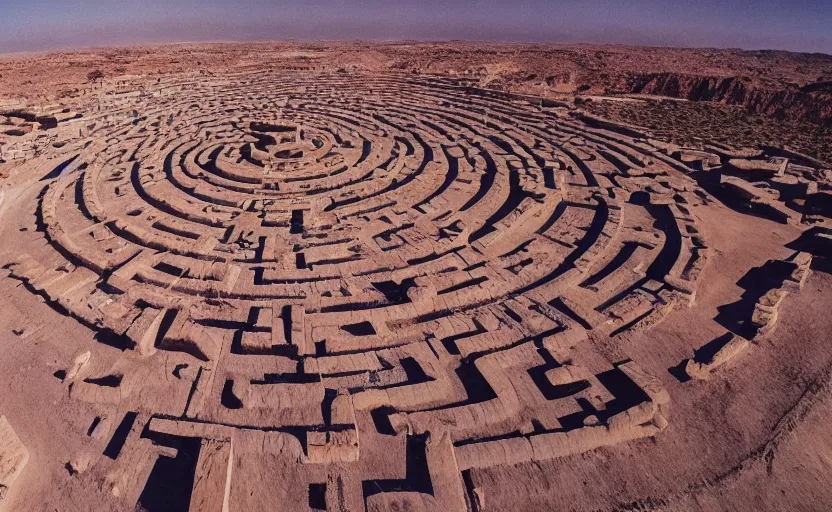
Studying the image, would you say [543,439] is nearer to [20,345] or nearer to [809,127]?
[20,345]

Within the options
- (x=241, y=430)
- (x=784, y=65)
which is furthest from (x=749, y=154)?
(x=784, y=65)

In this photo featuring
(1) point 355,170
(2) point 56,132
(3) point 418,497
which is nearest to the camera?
(3) point 418,497

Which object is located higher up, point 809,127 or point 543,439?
point 809,127

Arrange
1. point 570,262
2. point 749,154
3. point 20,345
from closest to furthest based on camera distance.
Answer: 1. point 20,345
2. point 570,262
3. point 749,154

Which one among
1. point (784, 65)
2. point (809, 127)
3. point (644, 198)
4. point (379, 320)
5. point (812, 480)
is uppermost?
point (784, 65)

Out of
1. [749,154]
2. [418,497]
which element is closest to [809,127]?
[749,154]

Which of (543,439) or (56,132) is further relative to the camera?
(56,132)
